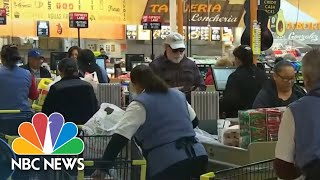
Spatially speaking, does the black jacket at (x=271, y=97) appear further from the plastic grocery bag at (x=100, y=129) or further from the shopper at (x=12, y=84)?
the shopper at (x=12, y=84)

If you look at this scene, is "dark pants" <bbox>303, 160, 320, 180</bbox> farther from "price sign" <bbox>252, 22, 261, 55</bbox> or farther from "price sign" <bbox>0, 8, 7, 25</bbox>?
"price sign" <bbox>0, 8, 7, 25</bbox>

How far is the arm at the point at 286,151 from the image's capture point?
2.63 meters

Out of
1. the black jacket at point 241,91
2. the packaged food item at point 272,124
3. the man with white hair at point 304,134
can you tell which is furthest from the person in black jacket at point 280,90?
the man with white hair at point 304,134

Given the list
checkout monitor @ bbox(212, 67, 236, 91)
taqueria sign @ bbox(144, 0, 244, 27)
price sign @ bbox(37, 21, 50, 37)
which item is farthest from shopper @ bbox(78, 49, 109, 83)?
taqueria sign @ bbox(144, 0, 244, 27)

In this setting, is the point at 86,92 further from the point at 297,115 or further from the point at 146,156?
the point at 297,115

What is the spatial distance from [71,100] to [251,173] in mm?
2021

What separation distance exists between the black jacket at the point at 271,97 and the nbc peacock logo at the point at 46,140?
1581 millimetres

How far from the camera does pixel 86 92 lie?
15.9 feet

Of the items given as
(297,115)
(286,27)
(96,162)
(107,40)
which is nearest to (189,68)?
(96,162)

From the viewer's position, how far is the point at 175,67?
5.59m

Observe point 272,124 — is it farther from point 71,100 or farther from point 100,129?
point 71,100

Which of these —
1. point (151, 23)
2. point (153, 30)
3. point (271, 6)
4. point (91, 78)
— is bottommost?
point (91, 78)

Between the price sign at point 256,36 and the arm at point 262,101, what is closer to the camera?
the arm at point 262,101

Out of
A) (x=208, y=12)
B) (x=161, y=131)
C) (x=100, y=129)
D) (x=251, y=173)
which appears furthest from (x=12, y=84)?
(x=208, y=12)
